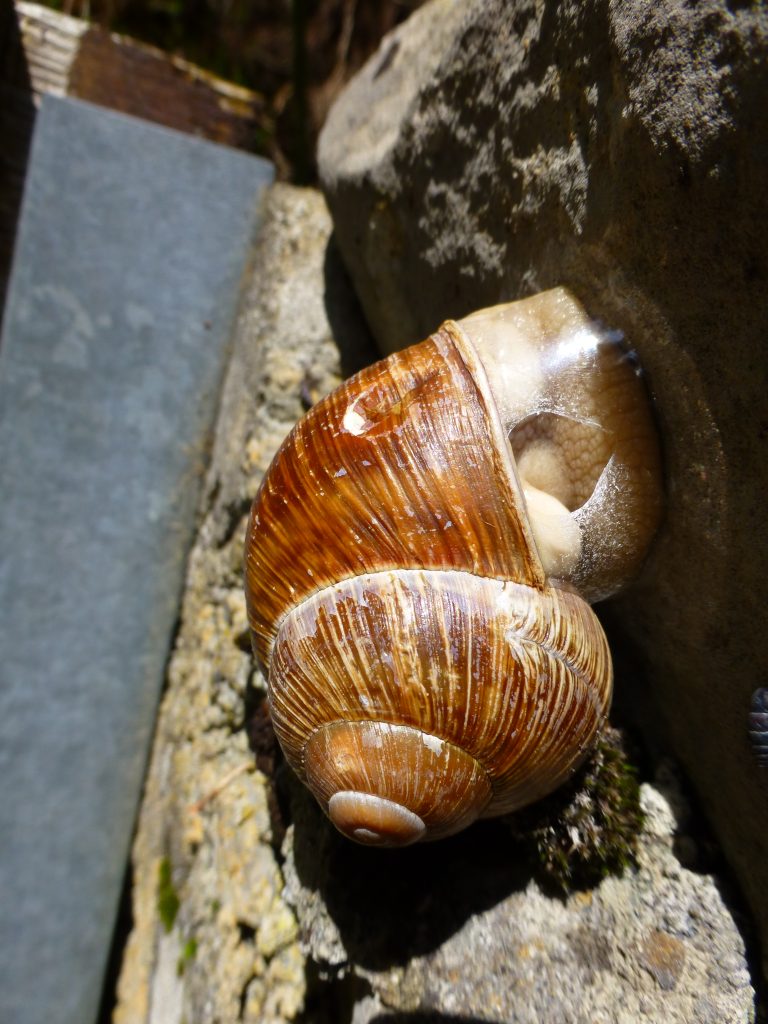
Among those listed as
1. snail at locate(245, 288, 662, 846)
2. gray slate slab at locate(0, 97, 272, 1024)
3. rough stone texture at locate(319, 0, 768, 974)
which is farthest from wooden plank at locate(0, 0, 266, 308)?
snail at locate(245, 288, 662, 846)

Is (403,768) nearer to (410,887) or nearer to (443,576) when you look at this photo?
(443,576)

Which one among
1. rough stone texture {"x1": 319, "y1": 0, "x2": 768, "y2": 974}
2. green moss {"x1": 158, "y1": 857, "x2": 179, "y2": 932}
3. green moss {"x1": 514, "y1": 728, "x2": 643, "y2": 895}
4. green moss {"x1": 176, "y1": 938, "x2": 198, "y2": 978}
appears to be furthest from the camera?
green moss {"x1": 158, "y1": 857, "x2": 179, "y2": 932}

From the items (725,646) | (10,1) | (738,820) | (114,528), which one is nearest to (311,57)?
(10,1)

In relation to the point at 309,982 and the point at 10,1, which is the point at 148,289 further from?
the point at 309,982

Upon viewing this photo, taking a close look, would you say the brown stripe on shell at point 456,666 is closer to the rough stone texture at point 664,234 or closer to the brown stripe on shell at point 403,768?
the brown stripe on shell at point 403,768

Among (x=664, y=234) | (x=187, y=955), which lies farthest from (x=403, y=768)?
(x=187, y=955)

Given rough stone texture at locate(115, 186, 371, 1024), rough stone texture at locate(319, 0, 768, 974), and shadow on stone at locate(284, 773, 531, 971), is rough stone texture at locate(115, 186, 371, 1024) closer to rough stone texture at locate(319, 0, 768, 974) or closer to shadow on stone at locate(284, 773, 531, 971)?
shadow on stone at locate(284, 773, 531, 971)
